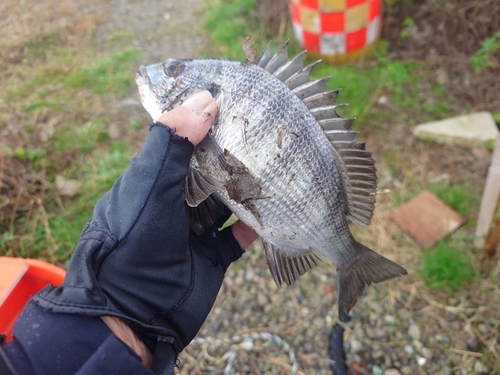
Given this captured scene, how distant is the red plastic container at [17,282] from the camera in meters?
2.09

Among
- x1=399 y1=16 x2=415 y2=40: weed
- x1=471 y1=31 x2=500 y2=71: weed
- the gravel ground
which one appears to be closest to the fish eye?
the gravel ground

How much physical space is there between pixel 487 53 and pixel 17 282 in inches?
214

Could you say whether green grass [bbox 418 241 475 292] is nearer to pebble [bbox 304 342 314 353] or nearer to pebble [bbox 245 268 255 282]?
pebble [bbox 304 342 314 353]

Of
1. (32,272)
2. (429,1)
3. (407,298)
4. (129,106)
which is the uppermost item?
(32,272)

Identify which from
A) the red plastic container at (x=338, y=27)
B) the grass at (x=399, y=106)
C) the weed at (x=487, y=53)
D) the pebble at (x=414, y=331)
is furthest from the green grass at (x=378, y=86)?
the pebble at (x=414, y=331)

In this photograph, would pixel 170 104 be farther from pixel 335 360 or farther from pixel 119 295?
pixel 335 360

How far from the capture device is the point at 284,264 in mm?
2195

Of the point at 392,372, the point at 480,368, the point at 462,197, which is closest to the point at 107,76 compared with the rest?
the point at 462,197

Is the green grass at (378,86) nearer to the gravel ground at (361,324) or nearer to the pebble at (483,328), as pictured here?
the gravel ground at (361,324)

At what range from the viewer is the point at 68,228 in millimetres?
3453

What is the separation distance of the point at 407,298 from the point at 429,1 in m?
4.36

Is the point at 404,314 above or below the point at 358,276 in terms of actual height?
below

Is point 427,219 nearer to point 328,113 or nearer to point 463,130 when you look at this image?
point 463,130

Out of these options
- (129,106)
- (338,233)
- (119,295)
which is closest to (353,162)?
(338,233)
